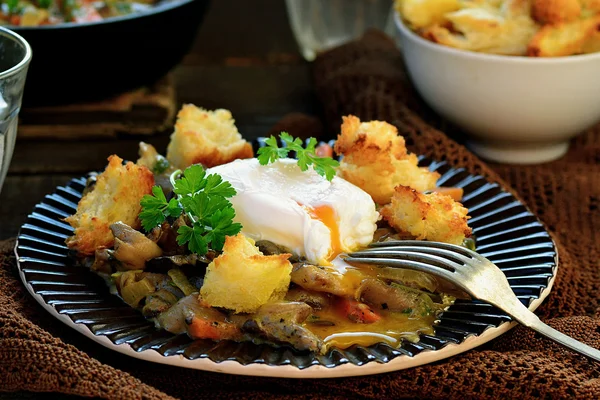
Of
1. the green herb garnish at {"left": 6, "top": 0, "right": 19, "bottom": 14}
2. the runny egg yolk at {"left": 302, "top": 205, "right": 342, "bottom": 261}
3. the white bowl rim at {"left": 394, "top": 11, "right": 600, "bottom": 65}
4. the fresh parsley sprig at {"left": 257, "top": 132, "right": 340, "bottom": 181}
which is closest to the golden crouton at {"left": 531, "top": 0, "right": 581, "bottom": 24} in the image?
the white bowl rim at {"left": 394, "top": 11, "right": 600, "bottom": 65}

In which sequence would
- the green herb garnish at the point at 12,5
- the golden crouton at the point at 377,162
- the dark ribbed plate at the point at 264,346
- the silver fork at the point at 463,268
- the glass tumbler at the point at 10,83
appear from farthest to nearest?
the green herb garnish at the point at 12,5, the golden crouton at the point at 377,162, the glass tumbler at the point at 10,83, the silver fork at the point at 463,268, the dark ribbed plate at the point at 264,346

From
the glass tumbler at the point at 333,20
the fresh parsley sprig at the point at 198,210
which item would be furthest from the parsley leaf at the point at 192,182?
the glass tumbler at the point at 333,20

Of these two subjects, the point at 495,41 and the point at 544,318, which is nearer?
the point at 544,318

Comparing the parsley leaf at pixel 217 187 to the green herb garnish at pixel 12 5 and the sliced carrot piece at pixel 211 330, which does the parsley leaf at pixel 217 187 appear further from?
the green herb garnish at pixel 12 5

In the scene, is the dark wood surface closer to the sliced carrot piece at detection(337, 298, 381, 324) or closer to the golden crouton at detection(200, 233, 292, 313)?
the golden crouton at detection(200, 233, 292, 313)

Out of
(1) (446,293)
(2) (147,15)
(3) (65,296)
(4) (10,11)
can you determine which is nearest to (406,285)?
(1) (446,293)

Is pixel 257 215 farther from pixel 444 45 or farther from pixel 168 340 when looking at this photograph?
pixel 444 45
